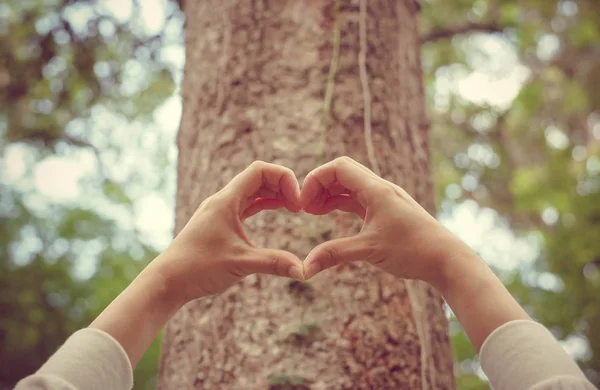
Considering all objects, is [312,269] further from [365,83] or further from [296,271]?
[365,83]

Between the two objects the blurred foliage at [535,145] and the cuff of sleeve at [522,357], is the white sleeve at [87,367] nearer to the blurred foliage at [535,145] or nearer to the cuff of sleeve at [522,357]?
the cuff of sleeve at [522,357]

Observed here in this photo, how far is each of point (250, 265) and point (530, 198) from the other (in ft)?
16.9

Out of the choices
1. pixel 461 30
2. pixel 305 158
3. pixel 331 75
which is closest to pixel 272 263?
pixel 305 158

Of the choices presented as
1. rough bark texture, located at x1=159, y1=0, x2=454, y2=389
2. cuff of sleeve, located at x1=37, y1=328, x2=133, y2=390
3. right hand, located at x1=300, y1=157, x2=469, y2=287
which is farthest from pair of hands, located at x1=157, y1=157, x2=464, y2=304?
rough bark texture, located at x1=159, y1=0, x2=454, y2=389

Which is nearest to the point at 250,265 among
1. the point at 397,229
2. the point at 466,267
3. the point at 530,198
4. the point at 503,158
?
the point at 397,229

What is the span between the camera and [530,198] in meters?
5.64

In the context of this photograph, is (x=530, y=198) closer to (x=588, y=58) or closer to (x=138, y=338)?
(x=588, y=58)

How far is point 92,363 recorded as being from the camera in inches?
41.0

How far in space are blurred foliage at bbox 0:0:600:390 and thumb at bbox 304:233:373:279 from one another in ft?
9.31

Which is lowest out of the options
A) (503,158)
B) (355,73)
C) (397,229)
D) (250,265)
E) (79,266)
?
(79,266)

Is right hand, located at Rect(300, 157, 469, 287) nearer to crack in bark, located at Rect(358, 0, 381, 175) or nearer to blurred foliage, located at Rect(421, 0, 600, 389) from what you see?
crack in bark, located at Rect(358, 0, 381, 175)

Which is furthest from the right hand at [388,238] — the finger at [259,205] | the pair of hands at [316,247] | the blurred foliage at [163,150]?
the blurred foliage at [163,150]

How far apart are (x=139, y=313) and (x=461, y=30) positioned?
13.6 ft

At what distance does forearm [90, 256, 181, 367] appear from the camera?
1.11 metres
